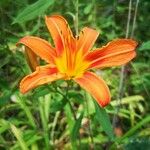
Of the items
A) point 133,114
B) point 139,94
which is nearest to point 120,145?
point 133,114

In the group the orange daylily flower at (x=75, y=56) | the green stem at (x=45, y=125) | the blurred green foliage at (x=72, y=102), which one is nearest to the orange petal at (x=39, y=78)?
the orange daylily flower at (x=75, y=56)

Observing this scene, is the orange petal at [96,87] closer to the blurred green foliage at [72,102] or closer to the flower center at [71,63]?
the flower center at [71,63]

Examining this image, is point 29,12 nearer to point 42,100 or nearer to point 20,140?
point 20,140

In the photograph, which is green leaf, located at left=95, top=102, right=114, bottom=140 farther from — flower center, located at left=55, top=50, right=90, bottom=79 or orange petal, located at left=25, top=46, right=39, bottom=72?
orange petal, located at left=25, top=46, right=39, bottom=72

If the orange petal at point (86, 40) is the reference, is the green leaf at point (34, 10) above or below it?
above

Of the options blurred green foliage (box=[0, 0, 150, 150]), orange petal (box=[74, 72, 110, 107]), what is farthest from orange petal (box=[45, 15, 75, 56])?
blurred green foliage (box=[0, 0, 150, 150])

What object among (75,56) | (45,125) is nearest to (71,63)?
(75,56)

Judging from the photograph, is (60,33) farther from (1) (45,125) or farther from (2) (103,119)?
(1) (45,125)

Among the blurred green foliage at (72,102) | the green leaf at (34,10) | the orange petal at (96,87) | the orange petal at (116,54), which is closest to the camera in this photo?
the orange petal at (96,87)
